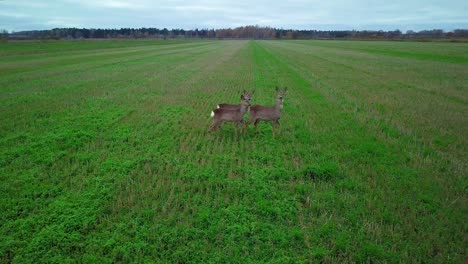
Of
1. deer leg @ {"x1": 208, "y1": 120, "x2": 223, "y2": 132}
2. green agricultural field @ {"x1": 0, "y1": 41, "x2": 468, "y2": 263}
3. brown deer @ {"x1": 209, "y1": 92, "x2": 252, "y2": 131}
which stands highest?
brown deer @ {"x1": 209, "y1": 92, "x2": 252, "y2": 131}

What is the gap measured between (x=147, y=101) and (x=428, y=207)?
13.8 metres

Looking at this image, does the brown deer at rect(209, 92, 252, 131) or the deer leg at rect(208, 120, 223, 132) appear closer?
the brown deer at rect(209, 92, 252, 131)

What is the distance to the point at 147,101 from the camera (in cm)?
1692

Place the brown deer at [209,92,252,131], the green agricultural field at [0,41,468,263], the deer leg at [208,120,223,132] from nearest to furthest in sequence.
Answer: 1. the green agricultural field at [0,41,468,263]
2. the brown deer at [209,92,252,131]
3. the deer leg at [208,120,223,132]

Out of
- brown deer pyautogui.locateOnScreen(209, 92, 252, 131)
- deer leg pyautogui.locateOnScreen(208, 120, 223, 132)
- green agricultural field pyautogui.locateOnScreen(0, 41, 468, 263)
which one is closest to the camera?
green agricultural field pyautogui.locateOnScreen(0, 41, 468, 263)

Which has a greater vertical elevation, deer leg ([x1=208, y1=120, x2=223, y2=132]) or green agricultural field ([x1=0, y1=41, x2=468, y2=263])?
deer leg ([x1=208, y1=120, x2=223, y2=132])

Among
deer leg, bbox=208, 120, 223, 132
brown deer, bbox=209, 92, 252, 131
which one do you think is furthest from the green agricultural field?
brown deer, bbox=209, 92, 252, 131

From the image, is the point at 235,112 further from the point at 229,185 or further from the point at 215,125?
the point at 229,185

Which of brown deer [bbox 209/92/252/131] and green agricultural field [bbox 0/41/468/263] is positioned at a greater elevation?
brown deer [bbox 209/92/252/131]

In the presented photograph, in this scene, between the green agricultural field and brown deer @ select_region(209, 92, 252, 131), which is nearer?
the green agricultural field

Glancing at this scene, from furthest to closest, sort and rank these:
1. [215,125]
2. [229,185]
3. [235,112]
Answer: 1. [215,125]
2. [235,112]
3. [229,185]

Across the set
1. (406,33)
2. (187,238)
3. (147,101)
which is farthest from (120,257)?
(406,33)

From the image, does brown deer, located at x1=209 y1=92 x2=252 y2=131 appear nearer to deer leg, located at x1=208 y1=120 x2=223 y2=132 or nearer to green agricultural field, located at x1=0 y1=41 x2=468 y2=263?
deer leg, located at x1=208 y1=120 x2=223 y2=132

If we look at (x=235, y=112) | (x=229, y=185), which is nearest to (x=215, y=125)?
(x=235, y=112)
